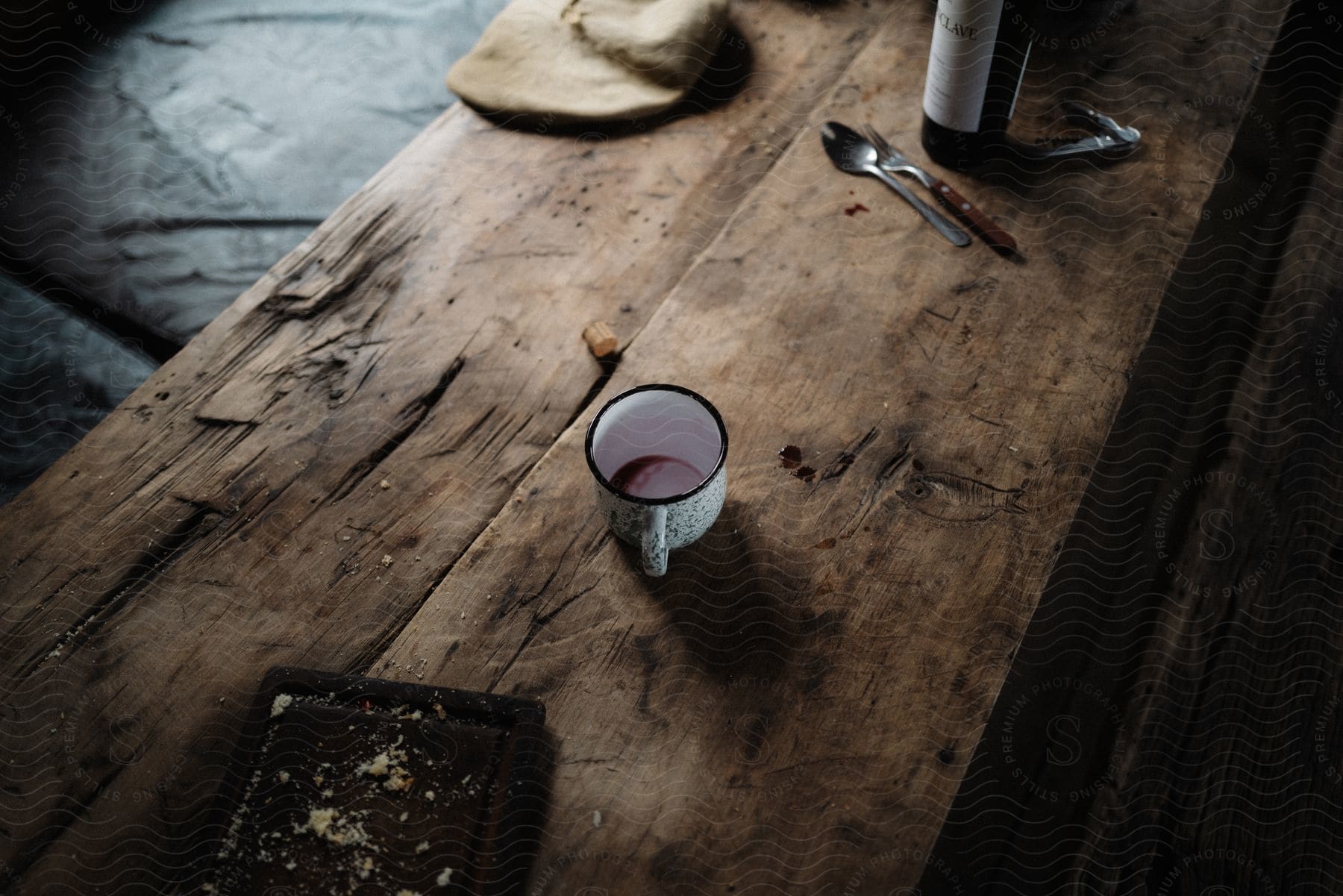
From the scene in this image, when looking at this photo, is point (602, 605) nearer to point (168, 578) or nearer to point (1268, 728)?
point (168, 578)

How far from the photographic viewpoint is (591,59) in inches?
36.3

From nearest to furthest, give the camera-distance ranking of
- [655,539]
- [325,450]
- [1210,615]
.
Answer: [655,539] → [325,450] → [1210,615]

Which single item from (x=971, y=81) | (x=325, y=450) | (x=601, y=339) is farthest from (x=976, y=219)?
(x=325, y=450)

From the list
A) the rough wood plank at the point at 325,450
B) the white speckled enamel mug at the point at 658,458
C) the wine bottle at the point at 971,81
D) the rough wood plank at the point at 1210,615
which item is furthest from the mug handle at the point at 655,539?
the wine bottle at the point at 971,81

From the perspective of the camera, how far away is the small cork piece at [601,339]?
0.71m

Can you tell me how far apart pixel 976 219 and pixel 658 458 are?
1.23 feet

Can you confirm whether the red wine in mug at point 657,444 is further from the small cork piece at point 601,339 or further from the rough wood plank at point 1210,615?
the rough wood plank at point 1210,615

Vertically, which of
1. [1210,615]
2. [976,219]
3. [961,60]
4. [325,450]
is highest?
[961,60]

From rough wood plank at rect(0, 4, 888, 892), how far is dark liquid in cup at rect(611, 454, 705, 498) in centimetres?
11

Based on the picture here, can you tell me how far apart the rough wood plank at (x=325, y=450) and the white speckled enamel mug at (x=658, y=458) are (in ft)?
0.33

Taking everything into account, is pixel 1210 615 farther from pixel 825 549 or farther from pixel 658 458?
pixel 658 458

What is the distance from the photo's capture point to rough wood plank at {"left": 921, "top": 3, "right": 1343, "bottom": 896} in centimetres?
74

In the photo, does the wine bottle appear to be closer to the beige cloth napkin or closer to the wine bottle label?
the wine bottle label

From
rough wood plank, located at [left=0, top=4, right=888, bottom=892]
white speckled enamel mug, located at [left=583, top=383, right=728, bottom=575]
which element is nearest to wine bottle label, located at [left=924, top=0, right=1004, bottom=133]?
rough wood plank, located at [left=0, top=4, right=888, bottom=892]
